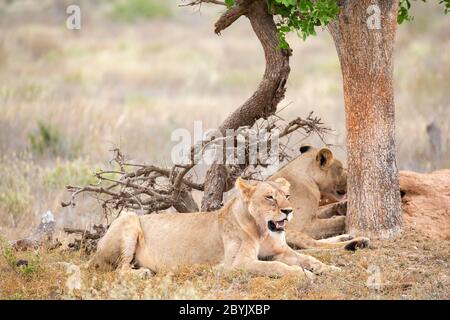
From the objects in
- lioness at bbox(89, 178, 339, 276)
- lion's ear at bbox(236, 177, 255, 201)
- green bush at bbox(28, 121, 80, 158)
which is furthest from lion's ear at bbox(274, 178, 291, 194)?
green bush at bbox(28, 121, 80, 158)

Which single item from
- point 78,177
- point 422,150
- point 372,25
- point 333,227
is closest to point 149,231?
point 333,227

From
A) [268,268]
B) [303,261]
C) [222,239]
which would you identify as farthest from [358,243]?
[222,239]

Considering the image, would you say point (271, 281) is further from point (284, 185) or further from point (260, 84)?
point (260, 84)

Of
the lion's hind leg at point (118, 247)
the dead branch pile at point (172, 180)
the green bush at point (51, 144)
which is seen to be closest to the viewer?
the lion's hind leg at point (118, 247)

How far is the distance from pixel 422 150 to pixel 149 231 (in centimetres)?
762

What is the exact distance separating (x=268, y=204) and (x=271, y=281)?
69 centimetres

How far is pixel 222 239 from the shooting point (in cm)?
791

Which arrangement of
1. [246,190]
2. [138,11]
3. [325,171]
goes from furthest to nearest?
[138,11] < [325,171] < [246,190]

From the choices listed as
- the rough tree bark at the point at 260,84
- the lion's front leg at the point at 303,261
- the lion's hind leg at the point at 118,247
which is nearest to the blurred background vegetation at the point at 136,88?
the rough tree bark at the point at 260,84

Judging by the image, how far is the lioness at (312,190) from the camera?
29.7 ft

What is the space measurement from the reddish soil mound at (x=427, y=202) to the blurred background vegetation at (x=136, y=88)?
289 cm

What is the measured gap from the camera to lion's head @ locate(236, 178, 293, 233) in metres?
7.56

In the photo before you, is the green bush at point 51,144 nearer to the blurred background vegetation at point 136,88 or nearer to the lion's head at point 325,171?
the blurred background vegetation at point 136,88
